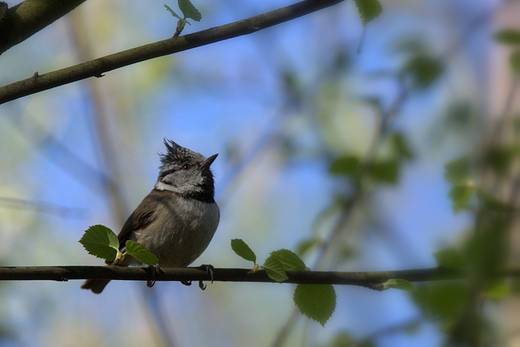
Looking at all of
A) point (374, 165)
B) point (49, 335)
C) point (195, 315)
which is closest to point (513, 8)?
point (374, 165)

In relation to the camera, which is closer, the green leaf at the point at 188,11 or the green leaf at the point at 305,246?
the green leaf at the point at 188,11

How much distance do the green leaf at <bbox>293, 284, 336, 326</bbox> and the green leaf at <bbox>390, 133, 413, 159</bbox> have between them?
1895 millimetres

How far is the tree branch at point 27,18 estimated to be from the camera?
8.09ft

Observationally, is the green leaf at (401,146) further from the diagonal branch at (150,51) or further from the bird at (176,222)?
the diagonal branch at (150,51)

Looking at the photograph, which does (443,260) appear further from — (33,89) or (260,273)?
(33,89)

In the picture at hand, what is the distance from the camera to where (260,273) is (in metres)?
2.53

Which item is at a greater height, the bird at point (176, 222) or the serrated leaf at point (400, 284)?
the serrated leaf at point (400, 284)

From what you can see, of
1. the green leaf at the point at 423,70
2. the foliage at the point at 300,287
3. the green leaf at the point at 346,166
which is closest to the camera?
the foliage at the point at 300,287

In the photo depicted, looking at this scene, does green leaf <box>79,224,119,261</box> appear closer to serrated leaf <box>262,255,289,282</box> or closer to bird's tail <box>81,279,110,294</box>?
serrated leaf <box>262,255,289,282</box>

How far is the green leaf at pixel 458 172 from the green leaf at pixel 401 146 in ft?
3.27

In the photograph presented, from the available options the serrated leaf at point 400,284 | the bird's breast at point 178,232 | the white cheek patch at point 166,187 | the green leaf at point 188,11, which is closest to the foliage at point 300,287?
the serrated leaf at point 400,284

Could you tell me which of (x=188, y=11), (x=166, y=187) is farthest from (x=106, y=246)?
(x=166, y=187)

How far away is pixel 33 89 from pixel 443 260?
2.29 meters

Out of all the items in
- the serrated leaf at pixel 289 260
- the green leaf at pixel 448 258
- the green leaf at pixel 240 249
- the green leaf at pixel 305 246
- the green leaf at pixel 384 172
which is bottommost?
the green leaf at pixel 305 246
